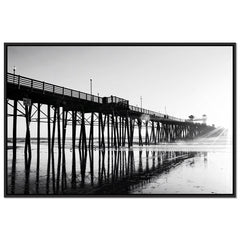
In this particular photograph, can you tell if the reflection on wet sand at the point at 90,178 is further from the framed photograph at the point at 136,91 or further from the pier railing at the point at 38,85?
the pier railing at the point at 38,85

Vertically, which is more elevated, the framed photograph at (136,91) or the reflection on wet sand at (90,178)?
the framed photograph at (136,91)

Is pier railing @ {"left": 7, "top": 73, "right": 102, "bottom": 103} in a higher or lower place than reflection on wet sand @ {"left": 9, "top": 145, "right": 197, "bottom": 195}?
higher

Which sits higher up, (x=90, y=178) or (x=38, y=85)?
(x=38, y=85)

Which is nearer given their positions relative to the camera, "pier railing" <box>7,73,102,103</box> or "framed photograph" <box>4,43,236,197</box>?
"framed photograph" <box>4,43,236,197</box>

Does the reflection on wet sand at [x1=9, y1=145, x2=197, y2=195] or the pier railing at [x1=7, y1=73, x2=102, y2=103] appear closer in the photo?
the reflection on wet sand at [x1=9, y1=145, x2=197, y2=195]

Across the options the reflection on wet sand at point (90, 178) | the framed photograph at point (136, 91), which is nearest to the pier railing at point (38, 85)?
the framed photograph at point (136, 91)

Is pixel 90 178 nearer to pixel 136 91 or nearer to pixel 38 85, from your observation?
pixel 136 91

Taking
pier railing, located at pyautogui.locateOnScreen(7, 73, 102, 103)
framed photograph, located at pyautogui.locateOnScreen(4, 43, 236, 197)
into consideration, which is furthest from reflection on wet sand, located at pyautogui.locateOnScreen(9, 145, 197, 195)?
pier railing, located at pyautogui.locateOnScreen(7, 73, 102, 103)

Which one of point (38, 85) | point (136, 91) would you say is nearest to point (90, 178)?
point (136, 91)

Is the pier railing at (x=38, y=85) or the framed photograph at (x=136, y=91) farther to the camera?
the pier railing at (x=38, y=85)

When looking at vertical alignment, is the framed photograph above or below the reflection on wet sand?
above

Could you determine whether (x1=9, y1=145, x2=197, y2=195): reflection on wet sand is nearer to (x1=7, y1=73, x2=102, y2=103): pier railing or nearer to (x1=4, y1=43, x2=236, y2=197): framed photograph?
(x1=4, y1=43, x2=236, y2=197): framed photograph

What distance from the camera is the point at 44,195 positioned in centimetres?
Answer: 512
